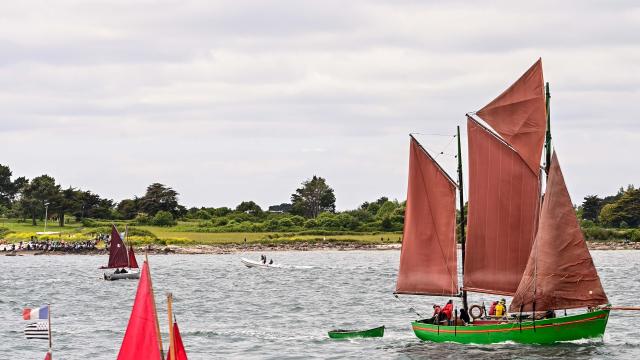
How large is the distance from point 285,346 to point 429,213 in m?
12.4

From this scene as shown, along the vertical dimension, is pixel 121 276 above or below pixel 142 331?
above

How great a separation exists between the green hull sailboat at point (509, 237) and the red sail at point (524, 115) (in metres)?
0.05

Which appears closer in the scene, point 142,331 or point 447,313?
point 142,331

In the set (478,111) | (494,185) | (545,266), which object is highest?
(478,111)

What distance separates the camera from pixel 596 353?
2475 inches

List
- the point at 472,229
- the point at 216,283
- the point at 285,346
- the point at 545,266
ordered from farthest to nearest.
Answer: the point at 216,283
the point at 285,346
the point at 472,229
the point at 545,266

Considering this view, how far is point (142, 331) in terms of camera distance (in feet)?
116

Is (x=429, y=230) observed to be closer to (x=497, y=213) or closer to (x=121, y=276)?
(x=497, y=213)

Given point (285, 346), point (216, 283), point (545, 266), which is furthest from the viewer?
point (216, 283)

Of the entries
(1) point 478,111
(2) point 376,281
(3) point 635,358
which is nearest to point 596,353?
(3) point 635,358

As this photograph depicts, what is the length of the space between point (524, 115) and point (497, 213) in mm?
5626

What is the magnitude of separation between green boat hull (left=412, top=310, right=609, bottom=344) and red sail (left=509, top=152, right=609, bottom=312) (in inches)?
66.8

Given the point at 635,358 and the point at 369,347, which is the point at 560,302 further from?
the point at 369,347

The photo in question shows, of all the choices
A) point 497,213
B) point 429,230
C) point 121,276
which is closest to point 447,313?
point 429,230
